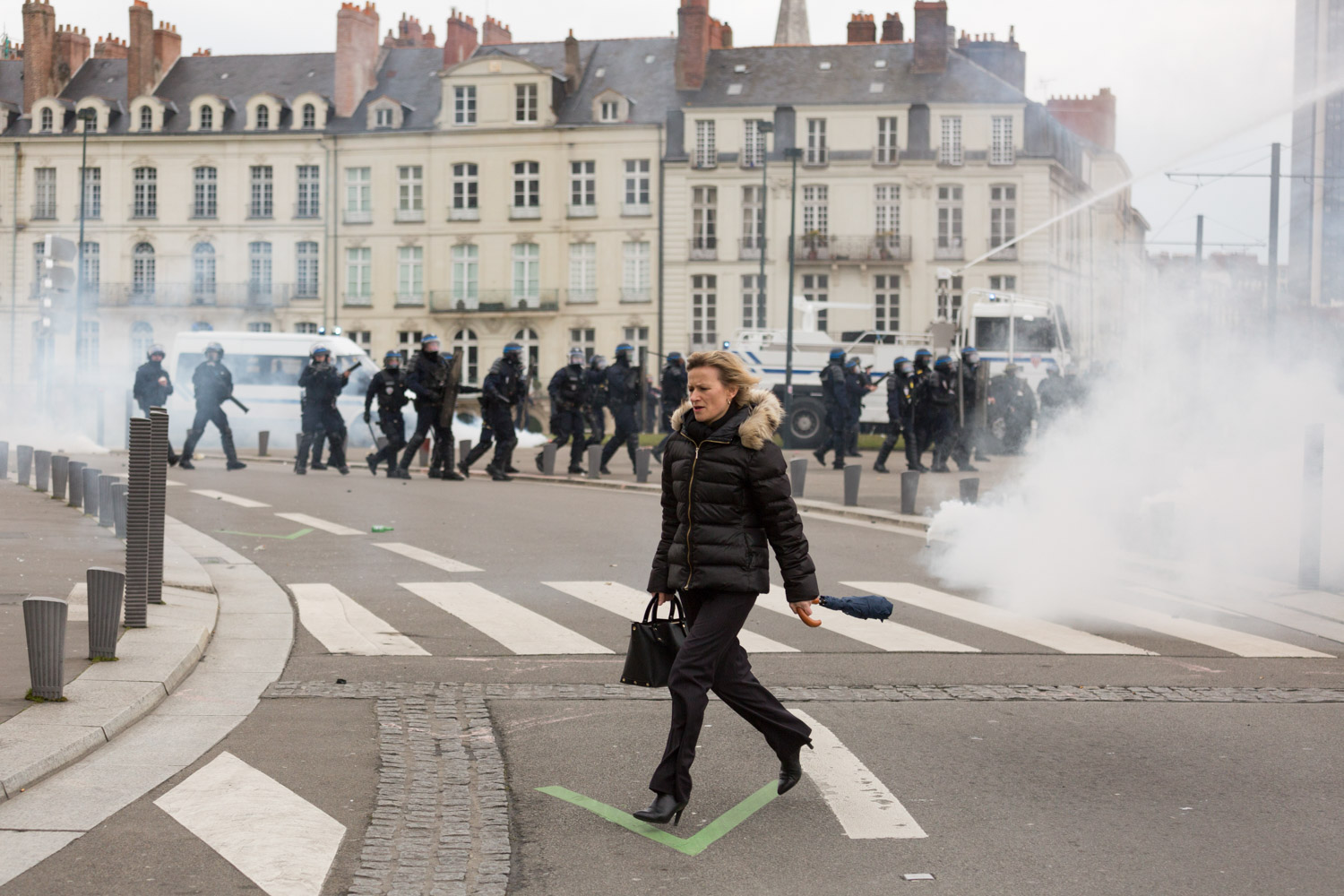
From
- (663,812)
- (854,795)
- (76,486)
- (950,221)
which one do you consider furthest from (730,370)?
(950,221)

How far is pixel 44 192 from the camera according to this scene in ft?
193

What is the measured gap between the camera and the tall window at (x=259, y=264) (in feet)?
187

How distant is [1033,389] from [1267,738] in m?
26.0

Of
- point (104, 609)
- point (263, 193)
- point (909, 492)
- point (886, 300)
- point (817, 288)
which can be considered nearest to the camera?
point (104, 609)

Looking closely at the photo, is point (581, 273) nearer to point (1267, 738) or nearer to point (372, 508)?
point (372, 508)

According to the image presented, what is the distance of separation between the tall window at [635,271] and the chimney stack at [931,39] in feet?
35.1

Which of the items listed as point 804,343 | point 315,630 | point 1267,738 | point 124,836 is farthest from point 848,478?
point 804,343

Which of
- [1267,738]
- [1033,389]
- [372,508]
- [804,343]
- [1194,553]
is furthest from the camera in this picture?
[804,343]

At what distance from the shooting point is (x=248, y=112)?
5809 cm

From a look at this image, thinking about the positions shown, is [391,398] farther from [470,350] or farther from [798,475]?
[470,350]

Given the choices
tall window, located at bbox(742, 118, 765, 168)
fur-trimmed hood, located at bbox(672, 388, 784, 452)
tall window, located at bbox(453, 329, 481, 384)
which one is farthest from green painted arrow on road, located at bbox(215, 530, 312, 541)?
tall window, located at bbox(453, 329, 481, 384)

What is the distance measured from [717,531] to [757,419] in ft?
1.32

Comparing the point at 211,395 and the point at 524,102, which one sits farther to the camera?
the point at 524,102

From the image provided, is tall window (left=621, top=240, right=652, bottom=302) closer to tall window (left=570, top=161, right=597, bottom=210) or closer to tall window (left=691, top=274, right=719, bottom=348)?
tall window (left=691, top=274, right=719, bottom=348)
